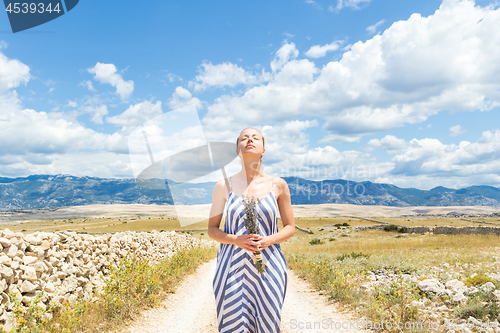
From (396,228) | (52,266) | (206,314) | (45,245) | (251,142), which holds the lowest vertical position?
(396,228)

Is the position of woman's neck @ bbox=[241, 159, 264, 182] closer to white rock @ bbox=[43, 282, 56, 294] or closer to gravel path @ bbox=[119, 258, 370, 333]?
gravel path @ bbox=[119, 258, 370, 333]

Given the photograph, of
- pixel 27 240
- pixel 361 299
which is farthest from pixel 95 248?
pixel 361 299

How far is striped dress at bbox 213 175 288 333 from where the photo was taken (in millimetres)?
2617

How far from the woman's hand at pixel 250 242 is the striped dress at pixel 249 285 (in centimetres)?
13

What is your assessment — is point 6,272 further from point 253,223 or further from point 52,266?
point 253,223

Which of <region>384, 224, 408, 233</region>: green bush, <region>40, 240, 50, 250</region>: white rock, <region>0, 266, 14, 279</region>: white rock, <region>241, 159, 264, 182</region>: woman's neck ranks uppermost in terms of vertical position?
<region>241, 159, 264, 182</region>: woman's neck

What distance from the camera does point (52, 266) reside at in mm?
7062

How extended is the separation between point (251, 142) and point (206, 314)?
6.63m

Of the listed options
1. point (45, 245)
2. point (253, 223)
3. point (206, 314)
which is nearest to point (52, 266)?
point (45, 245)

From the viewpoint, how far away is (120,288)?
7.21 metres

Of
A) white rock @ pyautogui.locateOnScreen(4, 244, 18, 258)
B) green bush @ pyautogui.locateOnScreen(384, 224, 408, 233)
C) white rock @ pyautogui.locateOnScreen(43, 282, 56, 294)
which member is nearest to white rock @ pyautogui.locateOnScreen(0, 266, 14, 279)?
white rock @ pyautogui.locateOnScreen(4, 244, 18, 258)

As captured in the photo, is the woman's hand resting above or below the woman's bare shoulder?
below

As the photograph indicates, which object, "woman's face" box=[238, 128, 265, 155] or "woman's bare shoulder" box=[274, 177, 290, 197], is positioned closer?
"woman's face" box=[238, 128, 265, 155]

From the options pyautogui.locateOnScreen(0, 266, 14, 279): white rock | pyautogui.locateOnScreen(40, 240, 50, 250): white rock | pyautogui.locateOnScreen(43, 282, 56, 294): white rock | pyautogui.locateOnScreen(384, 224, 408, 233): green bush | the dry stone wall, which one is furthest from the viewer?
pyautogui.locateOnScreen(384, 224, 408, 233): green bush
